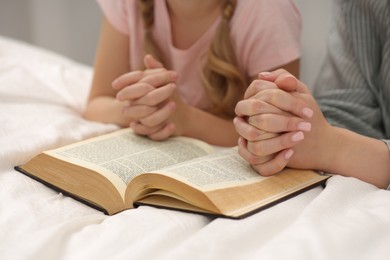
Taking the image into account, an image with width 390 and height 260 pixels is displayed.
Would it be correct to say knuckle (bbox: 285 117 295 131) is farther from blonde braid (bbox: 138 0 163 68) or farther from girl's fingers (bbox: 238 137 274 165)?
blonde braid (bbox: 138 0 163 68)

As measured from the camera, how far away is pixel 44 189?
66 cm

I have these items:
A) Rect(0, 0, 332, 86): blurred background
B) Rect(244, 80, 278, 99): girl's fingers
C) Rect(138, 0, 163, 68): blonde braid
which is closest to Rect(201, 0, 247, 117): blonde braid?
Rect(138, 0, 163, 68): blonde braid

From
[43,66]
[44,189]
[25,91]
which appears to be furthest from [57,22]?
[44,189]

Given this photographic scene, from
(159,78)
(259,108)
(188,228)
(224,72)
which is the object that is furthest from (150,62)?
(188,228)

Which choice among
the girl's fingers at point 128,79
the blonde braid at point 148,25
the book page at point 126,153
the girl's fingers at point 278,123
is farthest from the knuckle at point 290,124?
the blonde braid at point 148,25

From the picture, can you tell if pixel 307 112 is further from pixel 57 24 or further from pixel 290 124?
pixel 57 24

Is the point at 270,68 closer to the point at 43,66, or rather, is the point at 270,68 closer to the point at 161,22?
the point at 161,22

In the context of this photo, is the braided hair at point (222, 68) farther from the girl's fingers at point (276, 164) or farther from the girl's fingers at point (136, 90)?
the girl's fingers at point (276, 164)

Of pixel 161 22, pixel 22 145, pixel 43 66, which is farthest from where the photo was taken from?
pixel 43 66

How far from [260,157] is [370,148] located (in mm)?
153

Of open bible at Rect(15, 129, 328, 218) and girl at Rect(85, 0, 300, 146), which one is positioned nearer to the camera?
open bible at Rect(15, 129, 328, 218)

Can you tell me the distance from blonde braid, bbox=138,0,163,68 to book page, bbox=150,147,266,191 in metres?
0.37

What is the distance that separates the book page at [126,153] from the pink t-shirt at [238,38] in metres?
0.20

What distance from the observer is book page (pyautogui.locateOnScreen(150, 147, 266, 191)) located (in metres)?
0.57
